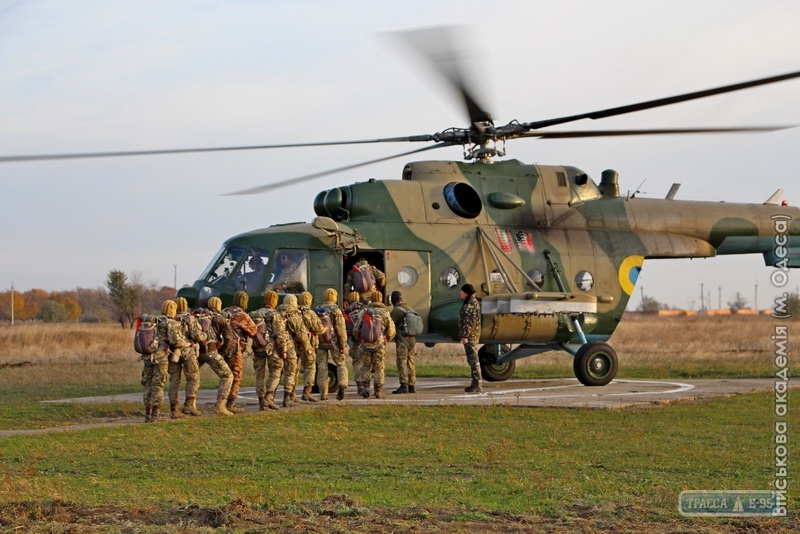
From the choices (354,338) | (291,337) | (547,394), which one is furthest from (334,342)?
(547,394)

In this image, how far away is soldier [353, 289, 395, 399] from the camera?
1612cm

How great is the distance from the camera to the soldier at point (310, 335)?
50.9 ft

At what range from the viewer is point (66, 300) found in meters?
105

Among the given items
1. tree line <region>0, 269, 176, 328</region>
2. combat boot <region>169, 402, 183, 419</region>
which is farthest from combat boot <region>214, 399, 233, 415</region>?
tree line <region>0, 269, 176, 328</region>

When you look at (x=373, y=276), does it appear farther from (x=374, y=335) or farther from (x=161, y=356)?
(x=161, y=356)

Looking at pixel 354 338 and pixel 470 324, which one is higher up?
pixel 470 324

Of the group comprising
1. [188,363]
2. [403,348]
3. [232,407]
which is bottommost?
[232,407]

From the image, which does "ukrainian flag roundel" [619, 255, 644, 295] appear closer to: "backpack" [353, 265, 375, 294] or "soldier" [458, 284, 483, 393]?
"soldier" [458, 284, 483, 393]

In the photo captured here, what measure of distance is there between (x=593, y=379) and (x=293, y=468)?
967 cm

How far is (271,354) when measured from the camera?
596 inches

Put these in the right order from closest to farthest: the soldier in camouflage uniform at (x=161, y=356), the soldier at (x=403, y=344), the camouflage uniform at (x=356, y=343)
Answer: the soldier in camouflage uniform at (x=161, y=356) → the camouflage uniform at (x=356, y=343) → the soldier at (x=403, y=344)

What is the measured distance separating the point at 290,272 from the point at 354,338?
1.52 metres

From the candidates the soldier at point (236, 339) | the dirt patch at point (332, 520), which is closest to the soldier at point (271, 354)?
the soldier at point (236, 339)

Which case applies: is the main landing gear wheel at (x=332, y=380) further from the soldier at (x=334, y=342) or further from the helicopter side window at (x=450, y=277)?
the helicopter side window at (x=450, y=277)
